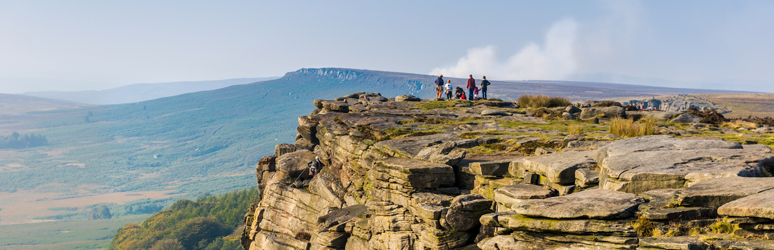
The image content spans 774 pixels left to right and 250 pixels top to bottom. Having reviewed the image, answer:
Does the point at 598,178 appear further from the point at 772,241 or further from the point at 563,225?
the point at 772,241

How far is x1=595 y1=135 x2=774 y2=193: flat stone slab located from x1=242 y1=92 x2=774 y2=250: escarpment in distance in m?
0.03

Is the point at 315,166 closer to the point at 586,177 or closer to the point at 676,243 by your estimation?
the point at 586,177

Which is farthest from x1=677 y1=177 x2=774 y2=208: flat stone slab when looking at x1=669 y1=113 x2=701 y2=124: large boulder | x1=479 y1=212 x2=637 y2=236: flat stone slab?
x1=669 y1=113 x2=701 y2=124: large boulder

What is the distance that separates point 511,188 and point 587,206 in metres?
4.08

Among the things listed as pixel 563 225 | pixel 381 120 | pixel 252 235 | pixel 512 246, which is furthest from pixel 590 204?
pixel 252 235

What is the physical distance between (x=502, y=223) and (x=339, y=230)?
12.1 meters

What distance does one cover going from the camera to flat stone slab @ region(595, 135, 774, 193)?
10273mm

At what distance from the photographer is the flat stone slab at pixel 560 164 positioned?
1256 centimetres

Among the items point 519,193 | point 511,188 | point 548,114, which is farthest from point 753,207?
point 548,114

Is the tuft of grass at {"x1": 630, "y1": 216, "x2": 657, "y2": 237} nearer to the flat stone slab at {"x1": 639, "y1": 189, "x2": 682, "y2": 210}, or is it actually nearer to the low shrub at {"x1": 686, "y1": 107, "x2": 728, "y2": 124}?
the flat stone slab at {"x1": 639, "y1": 189, "x2": 682, "y2": 210}

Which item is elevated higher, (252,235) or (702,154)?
(702,154)

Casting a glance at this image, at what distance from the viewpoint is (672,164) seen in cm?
1102

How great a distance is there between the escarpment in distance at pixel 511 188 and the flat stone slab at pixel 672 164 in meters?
0.03

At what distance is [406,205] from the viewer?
629 inches
